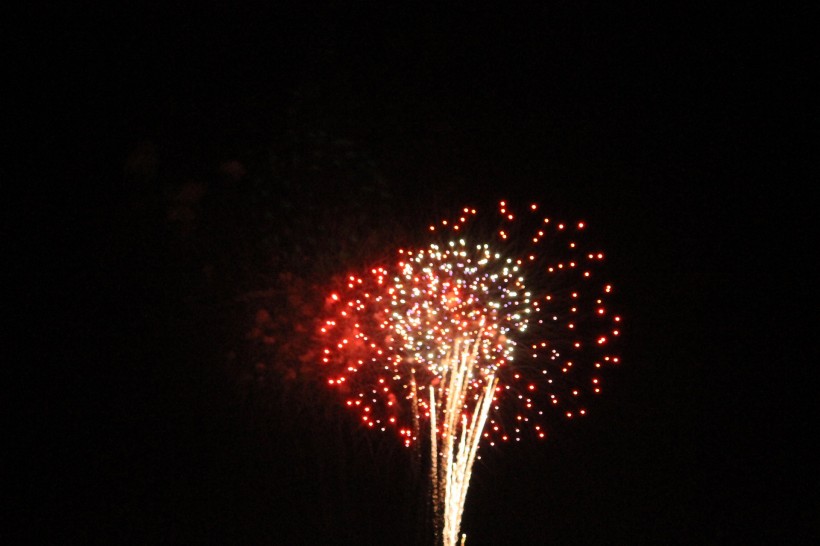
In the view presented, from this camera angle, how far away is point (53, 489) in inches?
390

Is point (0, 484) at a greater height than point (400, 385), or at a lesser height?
lesser

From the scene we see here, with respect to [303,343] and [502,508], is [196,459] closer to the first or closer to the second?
[303,343]

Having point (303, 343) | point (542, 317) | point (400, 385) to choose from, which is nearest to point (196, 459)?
point (303, 343)

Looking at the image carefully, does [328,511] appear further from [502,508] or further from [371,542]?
[502,508]

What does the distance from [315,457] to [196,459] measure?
161 cm

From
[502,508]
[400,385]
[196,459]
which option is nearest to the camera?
[400,385]

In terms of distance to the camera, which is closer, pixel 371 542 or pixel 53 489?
pixel 53 489

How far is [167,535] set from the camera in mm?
9859

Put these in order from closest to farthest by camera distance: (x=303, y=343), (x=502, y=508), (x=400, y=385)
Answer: (x=400, y=385) < (x=303, y=343) < (x=502, y=508)

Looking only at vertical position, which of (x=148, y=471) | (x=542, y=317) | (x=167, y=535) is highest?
(x=542, y=317)

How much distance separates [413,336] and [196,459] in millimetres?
4015

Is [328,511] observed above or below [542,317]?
below

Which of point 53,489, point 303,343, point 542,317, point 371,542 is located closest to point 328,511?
point 371,542

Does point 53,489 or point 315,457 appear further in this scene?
point 315,457
